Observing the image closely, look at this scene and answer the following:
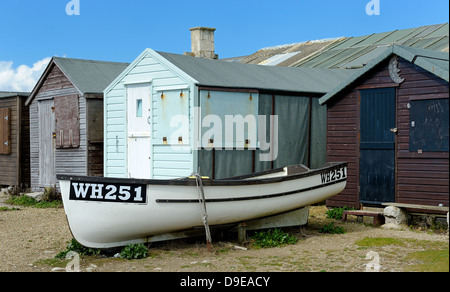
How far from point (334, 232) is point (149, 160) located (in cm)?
526

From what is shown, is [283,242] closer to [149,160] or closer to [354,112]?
[354,112]

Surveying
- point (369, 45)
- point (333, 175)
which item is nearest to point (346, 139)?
point (333, 175)

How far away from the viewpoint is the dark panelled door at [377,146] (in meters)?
12.1

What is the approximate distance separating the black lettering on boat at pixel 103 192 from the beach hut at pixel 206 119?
14.3 ft

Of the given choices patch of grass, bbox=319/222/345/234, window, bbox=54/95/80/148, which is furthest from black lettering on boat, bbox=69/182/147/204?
window, bbox=54/95/80/148

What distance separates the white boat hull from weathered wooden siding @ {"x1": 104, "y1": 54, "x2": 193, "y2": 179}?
354cm

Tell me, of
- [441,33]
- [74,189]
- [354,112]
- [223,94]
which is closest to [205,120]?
[223,94]

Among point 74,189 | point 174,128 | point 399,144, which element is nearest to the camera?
point 74,189

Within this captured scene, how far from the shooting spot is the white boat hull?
8.91 metres

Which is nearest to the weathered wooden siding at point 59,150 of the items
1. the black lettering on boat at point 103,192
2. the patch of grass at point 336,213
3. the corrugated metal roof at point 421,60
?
the patch of grass at point 336,213

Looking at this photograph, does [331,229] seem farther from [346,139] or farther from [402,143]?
[346,139]

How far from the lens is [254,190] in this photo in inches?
395

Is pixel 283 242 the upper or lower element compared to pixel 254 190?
lower

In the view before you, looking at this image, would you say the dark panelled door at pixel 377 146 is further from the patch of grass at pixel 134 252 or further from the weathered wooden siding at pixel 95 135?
the weathered wooden siding at pixel 95 135
